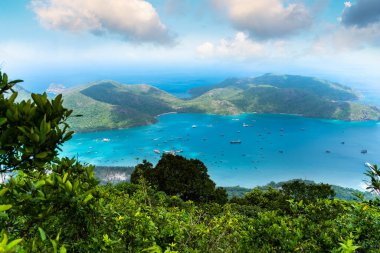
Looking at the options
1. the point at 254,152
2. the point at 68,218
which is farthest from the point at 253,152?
the point at 68,218

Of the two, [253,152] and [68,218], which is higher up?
[68,218]

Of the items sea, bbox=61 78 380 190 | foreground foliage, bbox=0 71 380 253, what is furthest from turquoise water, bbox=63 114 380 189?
Answer: foreground foliage, bbox=0 71 380 253

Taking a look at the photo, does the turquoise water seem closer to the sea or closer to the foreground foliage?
the sea

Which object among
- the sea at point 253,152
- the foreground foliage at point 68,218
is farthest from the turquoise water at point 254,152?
the foreground foliage at point 68,218

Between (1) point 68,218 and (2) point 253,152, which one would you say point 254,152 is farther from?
(1) point 68,218

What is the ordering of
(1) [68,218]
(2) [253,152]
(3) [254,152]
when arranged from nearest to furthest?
(1) [68,218] < (3) [254,152] < (2) [253,152]

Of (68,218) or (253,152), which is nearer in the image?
(68,218)

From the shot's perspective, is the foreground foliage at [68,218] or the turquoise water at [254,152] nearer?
the foreground foliage at [68,218]

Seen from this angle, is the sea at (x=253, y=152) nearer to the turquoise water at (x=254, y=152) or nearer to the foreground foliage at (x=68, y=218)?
the turquoise water at (x=254, y=152)
